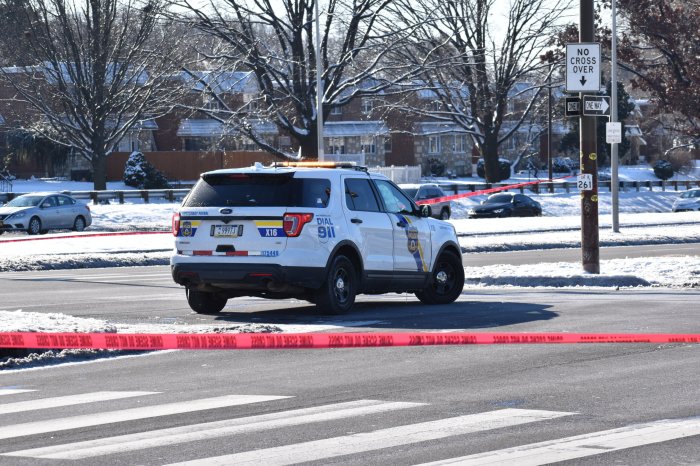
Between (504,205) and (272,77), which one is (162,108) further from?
(504,205)

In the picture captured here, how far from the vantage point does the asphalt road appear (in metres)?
7.20

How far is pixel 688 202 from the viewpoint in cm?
6041

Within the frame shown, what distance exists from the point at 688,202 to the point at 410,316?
157 ft

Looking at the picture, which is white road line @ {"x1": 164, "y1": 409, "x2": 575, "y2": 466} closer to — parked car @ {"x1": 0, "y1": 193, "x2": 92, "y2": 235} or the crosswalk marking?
the crosswalk marking

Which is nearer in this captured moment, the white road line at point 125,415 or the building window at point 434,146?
the white road line at point 125,415

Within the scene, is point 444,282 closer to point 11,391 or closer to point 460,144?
point 11,391

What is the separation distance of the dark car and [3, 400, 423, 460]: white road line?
152 ft

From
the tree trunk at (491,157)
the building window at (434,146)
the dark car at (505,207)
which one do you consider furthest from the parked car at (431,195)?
the building window at (434,146)

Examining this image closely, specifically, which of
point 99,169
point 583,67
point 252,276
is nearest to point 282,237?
point 252,276

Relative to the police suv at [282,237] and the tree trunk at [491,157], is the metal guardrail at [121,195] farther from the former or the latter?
the police suv at [282,237]

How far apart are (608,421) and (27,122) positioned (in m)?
57.2

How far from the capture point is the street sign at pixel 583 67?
66.0ft

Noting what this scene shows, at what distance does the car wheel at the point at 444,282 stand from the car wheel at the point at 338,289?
2.04m

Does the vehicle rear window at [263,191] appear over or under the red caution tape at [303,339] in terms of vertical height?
over
